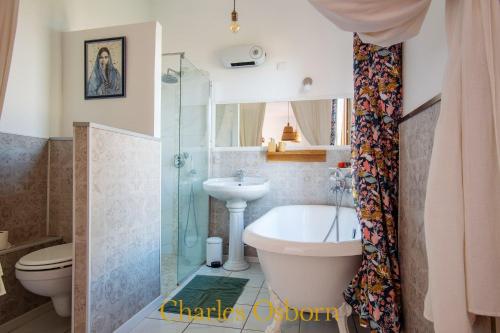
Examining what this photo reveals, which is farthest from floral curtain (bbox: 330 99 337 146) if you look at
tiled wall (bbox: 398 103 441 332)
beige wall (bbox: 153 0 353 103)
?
tiled wall (bbox: 398 103 441 332)

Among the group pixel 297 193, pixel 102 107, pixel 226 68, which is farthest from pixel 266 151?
pixel 102 107

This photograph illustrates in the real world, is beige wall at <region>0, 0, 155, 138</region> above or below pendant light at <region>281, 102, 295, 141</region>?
above

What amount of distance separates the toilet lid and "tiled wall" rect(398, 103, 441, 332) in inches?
75.2

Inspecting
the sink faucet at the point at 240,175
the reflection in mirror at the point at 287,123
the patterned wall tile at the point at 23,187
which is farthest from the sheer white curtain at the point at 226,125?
the patterned wall tile at the point at 23,187

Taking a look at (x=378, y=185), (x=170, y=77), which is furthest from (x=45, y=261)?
(x=378, y=185)

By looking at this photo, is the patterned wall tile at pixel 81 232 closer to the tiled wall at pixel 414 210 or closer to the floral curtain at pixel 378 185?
the floral curtain at pixel 378 185

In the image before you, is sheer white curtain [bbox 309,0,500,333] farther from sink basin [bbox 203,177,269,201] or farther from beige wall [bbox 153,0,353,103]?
beige wall [bbox 153,0,353,103]

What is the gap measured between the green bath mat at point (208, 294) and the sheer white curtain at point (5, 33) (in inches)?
67.2

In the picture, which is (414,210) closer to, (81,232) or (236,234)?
(81,232)

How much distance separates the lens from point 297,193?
10.2ft

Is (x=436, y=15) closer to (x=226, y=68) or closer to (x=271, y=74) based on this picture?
(x=271, y=74)

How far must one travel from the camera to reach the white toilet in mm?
1658

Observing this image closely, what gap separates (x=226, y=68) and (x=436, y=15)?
2.43m

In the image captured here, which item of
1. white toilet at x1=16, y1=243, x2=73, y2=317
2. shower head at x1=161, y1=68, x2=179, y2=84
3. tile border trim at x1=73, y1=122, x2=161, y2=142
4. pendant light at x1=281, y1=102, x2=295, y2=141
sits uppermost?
shower head at x1=161, y1=68, x2=179, y2=84
